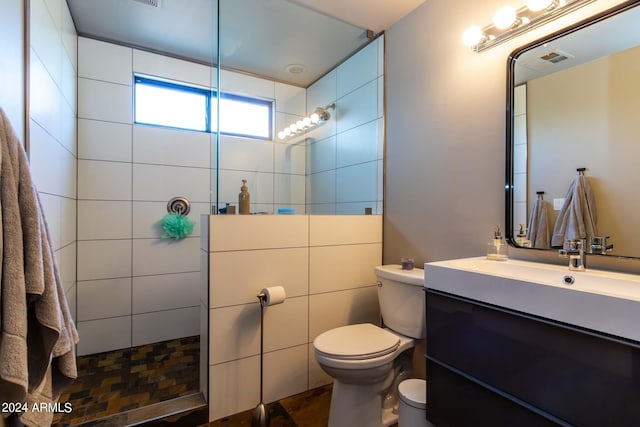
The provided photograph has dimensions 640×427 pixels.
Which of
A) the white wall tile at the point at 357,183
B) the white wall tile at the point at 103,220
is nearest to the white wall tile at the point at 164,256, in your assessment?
the white wall tile at the point at 103,220

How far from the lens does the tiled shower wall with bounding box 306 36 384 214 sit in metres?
2.21

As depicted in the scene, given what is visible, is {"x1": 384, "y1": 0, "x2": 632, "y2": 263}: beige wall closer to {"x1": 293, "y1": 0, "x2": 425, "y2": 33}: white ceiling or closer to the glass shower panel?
{"x1": 293, "y1": 0, "x2": 425, "y2": 33}: white ceiling

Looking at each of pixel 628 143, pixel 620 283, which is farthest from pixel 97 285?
pixel 628 143

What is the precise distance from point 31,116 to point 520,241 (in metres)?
2.20

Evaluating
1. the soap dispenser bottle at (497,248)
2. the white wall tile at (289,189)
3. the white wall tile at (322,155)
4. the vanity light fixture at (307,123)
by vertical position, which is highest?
the vanity light fixture at (307,123)

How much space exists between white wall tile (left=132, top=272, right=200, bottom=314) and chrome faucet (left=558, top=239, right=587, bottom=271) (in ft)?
8.12

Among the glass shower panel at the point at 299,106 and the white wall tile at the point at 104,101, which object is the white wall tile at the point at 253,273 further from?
the white wall tile at the point at 104,101

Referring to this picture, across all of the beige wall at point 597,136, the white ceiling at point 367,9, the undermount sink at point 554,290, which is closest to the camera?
the undermount sink at point 554,290

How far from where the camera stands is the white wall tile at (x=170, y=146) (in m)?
2.38

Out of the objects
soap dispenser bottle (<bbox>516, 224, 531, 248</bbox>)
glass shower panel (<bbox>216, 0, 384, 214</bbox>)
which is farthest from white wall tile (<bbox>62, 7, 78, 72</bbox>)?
soap dispenser bottle (<bbox>516, 224, 531, 248</bbox>)

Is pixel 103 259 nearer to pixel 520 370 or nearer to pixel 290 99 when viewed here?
pixel 290 99

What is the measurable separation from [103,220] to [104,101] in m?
0.88

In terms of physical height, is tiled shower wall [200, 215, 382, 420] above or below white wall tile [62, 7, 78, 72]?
below

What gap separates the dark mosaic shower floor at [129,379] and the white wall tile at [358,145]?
1860 millimetres
